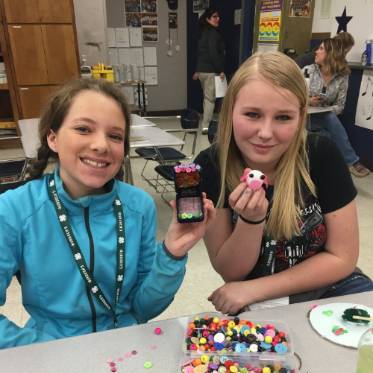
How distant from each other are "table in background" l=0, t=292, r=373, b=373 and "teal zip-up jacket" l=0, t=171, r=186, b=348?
165mm

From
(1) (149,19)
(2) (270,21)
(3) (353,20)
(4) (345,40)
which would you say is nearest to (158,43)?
(1) (149,19)

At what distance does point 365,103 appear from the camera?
394 cm

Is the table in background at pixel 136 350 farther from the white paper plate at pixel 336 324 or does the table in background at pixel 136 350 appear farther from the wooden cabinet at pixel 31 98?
the wooden cabinet at pixel 31 98

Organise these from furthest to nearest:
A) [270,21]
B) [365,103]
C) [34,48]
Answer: [270,21] < [34,48] < [365,103]

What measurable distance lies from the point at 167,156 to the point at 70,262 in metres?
2.18

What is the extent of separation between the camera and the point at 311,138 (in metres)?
1.20

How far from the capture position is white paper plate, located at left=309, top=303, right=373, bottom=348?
80 cm

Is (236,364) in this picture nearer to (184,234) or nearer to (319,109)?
(184,234)

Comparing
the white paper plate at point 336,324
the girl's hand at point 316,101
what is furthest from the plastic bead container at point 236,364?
the girl's hand at point 316,101

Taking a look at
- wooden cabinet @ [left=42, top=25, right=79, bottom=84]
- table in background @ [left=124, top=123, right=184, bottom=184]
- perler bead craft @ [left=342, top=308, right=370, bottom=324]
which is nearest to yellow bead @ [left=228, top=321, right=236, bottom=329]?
perler bead craft @ [left=342, top=308, right=370, bottom=324]

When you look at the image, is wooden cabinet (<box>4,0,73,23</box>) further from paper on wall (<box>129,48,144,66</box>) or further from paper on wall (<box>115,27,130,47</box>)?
paper on wall (<box>129,48,144,66</box>)

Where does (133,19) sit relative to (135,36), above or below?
above

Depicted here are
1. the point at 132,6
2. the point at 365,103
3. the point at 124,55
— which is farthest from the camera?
the point at 124,55

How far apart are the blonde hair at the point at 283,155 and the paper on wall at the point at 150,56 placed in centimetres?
592
